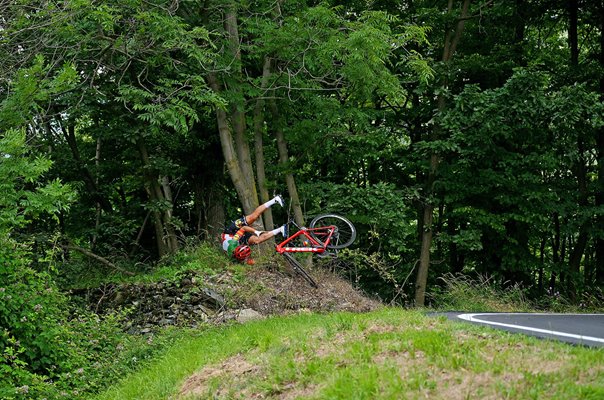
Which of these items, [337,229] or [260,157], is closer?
[337,229]

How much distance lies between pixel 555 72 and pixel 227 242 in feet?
38.1

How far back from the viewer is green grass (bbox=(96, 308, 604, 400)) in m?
5.08

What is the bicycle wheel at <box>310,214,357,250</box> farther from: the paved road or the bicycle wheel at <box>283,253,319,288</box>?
the paved road

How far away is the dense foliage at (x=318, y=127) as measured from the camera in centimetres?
1295

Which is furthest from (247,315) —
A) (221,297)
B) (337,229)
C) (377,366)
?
(377,366)

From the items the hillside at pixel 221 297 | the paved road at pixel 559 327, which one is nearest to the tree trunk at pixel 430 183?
the hillside at pixel 221 297

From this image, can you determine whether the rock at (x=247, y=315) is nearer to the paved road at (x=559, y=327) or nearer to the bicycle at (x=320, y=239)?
the bicycle at (x=320, y=239)

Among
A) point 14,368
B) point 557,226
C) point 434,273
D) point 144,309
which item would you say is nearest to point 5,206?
point 14,368

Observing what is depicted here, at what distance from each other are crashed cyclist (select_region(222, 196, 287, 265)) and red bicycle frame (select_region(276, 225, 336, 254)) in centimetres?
32

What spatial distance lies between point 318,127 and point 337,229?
3.09 meters

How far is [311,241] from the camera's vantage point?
14.2m

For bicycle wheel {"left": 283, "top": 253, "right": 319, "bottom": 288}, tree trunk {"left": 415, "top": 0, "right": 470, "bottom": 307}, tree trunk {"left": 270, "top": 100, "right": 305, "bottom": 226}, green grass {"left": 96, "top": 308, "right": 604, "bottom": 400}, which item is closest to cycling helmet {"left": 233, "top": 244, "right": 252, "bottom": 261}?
bicycle wheel {"left": 283, "top": 253, "right": 319, "bottom": 288}

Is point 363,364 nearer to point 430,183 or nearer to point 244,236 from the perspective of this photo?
point 244,236

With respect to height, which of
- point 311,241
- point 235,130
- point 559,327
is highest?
point 235,130
